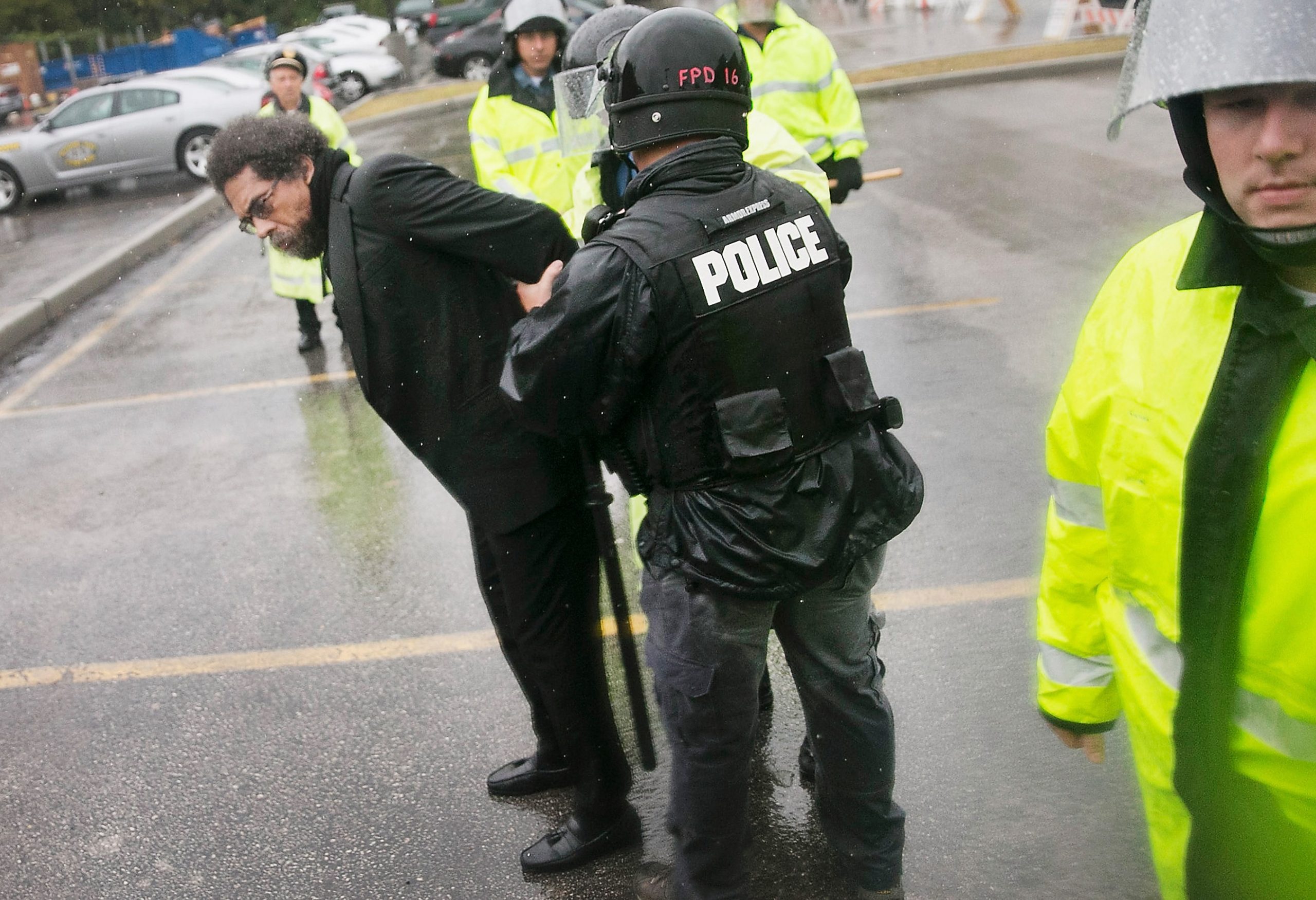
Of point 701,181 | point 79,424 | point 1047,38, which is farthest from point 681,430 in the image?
point 1047,38

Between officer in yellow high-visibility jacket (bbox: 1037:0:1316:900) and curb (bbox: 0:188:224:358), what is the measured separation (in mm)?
7453

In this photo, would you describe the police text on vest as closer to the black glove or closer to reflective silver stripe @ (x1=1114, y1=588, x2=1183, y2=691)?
reflective silver stripe @ (x1=1114, y1=588, x2=1183, y2=691)

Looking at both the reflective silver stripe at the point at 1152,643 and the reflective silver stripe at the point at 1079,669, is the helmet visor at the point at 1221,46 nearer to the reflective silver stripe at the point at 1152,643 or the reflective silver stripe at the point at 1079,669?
the reflective silver stripe at the point at 1152,643

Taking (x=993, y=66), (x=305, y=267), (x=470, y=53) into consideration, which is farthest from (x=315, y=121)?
(x=470, y=53)

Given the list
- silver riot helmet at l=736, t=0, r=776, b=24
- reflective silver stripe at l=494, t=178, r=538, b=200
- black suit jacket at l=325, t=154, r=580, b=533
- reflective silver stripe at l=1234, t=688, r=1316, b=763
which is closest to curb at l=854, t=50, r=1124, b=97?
silver riot helmet at l=736, t=0, r=776, b=24

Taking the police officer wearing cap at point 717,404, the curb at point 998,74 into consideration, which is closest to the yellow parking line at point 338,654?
the police officer wearing cap at point 717,404

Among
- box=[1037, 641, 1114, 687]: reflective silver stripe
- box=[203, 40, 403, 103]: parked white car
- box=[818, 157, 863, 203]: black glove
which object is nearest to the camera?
box=[1037, 641, 1114, 687]: reflective silver stripe

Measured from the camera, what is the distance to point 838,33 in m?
24.8

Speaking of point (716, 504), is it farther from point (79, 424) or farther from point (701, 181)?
point (79, 424)

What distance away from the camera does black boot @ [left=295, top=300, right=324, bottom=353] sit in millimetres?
7480

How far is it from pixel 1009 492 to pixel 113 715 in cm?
334

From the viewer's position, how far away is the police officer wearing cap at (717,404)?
7.13 ft

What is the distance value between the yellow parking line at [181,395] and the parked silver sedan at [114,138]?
888 centimetres

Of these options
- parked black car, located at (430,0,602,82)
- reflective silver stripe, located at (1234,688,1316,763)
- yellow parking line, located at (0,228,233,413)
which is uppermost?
parked black car, located at (430,0,602,82)
